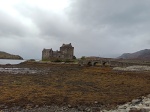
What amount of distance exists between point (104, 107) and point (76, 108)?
8.61 feet

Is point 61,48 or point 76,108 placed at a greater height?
point 61,48

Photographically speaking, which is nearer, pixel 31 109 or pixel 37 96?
pixel 31 109

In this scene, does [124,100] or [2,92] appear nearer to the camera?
[124,100]

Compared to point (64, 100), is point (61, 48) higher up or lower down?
higher up

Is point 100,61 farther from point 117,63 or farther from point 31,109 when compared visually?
point 31,109

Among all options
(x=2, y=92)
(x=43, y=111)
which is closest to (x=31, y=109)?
(x=43, y=111)

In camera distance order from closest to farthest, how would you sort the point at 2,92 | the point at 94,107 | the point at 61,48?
the point at 94,107 → the point at 2,92 → the point at 61,48

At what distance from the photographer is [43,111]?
20906mm

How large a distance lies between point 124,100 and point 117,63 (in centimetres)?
7009

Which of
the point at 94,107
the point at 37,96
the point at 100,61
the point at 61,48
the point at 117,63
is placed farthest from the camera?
the point at 61,48

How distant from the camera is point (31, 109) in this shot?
21.6 metres

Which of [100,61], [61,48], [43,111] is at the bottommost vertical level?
[43,111]

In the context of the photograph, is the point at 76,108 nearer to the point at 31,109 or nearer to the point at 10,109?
the point at 31,109

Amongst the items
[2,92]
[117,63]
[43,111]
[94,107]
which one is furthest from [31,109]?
[117,63]
